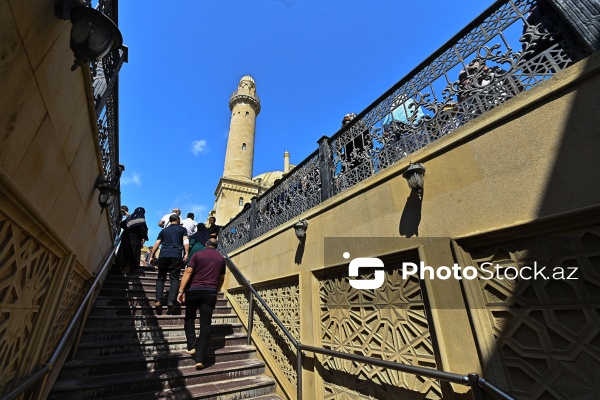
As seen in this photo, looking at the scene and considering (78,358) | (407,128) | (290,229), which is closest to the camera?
(407,128)

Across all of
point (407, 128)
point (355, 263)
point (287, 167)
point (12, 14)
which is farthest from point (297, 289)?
point (287, 167)

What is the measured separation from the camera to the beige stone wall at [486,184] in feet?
5.44

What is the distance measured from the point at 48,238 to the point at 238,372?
9.98 feet

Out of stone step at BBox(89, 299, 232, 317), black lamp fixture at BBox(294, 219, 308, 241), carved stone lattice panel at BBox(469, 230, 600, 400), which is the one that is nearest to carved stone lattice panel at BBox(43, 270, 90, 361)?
stone step at BBox(89, 299, 232, 317)

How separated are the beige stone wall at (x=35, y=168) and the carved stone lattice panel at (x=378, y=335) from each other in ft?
9.05

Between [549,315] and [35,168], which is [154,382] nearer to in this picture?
[35,168]

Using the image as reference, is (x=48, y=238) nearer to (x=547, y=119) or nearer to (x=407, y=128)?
(x=407, y=128)

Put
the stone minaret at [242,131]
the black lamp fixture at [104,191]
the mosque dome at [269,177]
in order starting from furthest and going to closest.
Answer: the mosque dome at [269,177]
the stone minaret at [242,131]
the black lamp fixture at [104,191]

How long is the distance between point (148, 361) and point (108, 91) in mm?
3363

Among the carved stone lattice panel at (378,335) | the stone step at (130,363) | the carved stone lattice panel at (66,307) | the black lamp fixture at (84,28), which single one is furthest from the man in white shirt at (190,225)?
the black lamp fixture at (84,28)

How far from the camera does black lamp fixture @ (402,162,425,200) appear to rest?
2422 mm

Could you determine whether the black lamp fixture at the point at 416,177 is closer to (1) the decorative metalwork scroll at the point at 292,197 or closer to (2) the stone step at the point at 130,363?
(1) the decorative metalwork scroll at the point at 292,197

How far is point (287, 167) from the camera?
27078mm

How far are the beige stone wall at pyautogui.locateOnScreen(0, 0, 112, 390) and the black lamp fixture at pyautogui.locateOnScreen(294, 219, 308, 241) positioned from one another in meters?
2.60
